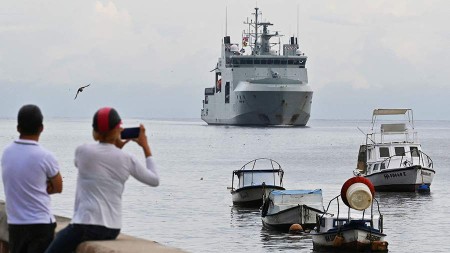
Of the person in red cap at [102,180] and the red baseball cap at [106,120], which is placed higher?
the red baseball cap at [106,120]

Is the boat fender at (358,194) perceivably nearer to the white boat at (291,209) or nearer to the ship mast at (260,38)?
the white boat at (291,209)

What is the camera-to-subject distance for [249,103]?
5974 inches

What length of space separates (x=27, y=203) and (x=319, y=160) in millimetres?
89678

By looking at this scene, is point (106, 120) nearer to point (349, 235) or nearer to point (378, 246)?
point (349, 235)

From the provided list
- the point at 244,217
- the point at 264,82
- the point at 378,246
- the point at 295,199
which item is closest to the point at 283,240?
the point at 295,199

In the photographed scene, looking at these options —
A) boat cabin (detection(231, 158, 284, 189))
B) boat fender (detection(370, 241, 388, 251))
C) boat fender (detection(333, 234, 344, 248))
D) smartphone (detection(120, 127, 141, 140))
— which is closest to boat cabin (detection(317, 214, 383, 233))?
boat fender (detection(333, 234, 344, 248))

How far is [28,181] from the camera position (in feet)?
25.7

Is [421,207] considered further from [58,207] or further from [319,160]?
[319,160]

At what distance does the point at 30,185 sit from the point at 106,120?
840mm

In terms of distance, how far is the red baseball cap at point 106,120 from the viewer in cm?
746

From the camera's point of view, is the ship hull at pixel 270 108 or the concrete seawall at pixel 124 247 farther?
the ship hull at pixel 270 108

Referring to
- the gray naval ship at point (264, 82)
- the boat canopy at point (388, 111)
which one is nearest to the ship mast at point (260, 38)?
the gray naval ship at point (264, 82)

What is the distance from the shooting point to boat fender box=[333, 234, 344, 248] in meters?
28.0

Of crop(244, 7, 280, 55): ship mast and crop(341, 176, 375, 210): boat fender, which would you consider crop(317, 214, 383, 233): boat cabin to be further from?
crop(244, 7, 280, 55): ship mast
